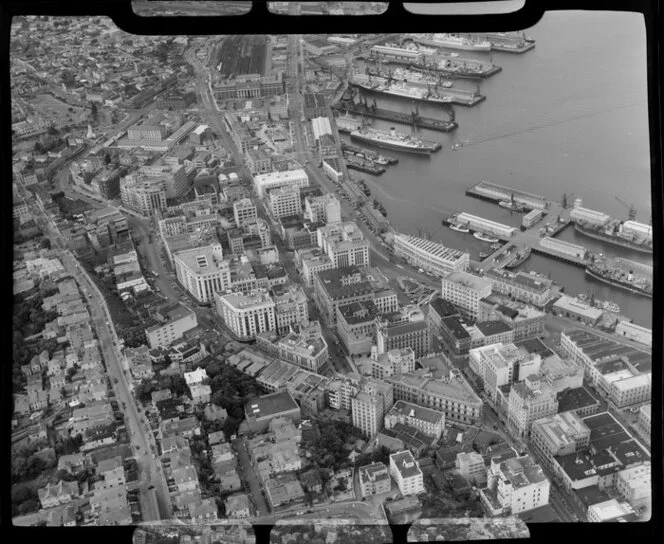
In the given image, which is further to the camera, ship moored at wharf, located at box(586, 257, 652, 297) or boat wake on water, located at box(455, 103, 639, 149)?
boat wake on water, located at box(455, 103, 639, 149)

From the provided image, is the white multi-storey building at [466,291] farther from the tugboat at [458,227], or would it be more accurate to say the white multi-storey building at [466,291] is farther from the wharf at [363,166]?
the wharf at [363,166]

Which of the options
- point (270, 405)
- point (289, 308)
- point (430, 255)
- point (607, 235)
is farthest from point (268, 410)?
point (607, 235)

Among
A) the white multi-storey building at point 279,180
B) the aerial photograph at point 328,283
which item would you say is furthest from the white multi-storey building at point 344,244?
the white multi-storey building at point 279,180

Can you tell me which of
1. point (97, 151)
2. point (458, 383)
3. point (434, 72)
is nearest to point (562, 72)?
point (434, 72)

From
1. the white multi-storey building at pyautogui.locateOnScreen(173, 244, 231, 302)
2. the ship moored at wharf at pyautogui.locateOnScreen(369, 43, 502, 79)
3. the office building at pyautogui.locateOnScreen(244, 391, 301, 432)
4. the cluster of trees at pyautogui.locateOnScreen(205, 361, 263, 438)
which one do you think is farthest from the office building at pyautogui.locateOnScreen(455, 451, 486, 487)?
the ship moored at wharf at pyautogui.locateOnScreen(369, 43, 502, 79)

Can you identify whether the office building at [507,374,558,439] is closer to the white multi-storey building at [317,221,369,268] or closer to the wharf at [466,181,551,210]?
the white multi-storey building at [317,221,369,268]

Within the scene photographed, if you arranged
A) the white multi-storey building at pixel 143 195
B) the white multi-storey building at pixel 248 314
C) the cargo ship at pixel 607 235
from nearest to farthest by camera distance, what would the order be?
1. the white multi-storey building at pixel 248 314
2. the cargo ship at pixel 607 235
3. the white multi-storey building at pixel 143 195
